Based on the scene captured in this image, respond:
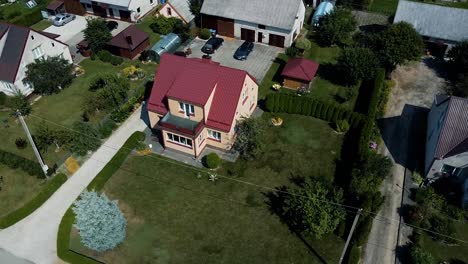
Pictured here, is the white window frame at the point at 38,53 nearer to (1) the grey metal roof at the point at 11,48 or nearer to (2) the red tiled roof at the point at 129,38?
(1) the grey metal roof at the point at 11,48

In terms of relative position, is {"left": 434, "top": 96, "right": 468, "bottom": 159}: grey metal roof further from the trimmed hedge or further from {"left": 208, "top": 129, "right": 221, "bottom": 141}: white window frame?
the trimmed hedge

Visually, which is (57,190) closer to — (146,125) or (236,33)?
(146,125)

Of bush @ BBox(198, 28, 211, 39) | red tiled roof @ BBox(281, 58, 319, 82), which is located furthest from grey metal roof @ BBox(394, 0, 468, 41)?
bush @ BBox(198, 28, 211, 39)

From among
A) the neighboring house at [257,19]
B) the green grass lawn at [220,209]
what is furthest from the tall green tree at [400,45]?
the green grass lawn at [220,209]

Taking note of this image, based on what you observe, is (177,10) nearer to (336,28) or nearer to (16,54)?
(336,28)

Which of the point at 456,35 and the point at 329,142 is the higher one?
the point at 456,35

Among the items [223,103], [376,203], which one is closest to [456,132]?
[376,203]

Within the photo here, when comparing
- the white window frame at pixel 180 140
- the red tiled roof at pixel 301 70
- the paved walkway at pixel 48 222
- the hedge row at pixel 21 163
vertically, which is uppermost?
the red tiled roof at pixel 301 70
